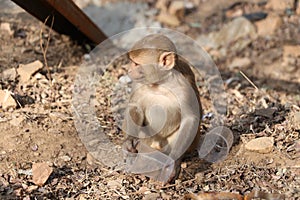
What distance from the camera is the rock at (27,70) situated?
5.96 meters

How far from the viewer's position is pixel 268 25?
8391 mm

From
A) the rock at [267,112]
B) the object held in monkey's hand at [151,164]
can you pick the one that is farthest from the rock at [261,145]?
the object held in monkey's hand at [151,164]

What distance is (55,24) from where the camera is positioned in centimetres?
641

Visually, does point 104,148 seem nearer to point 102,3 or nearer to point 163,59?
point 163,59

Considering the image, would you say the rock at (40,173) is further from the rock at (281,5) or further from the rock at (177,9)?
the rock at (281,5)

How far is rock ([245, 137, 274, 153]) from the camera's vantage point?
5.02 meters

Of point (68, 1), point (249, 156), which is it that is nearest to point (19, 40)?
point (68, 1)

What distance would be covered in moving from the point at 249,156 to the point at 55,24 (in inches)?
99.7

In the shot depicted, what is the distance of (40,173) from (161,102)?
1055mm

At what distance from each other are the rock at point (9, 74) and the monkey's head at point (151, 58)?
5.46 feet

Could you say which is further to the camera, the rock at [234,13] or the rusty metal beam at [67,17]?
the rock at [234,13]

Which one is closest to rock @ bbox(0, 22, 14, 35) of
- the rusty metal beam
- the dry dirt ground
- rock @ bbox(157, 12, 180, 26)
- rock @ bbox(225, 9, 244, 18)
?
the dry dirt ground

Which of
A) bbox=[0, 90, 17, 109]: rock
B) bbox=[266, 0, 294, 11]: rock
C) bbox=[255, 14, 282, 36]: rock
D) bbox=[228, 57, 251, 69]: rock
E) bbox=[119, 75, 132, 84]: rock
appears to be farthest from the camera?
bbox=[266, 0, 294, 11]: rock

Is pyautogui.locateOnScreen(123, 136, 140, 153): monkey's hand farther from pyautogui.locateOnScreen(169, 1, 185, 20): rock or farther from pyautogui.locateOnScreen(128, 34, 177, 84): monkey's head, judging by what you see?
pyautogui.locateOnScreen(169, 1, 185, 20): rock
